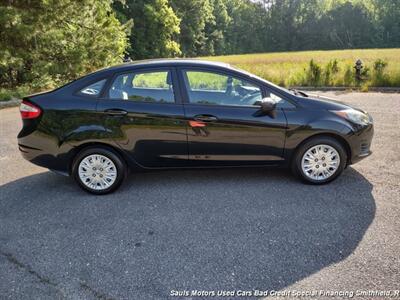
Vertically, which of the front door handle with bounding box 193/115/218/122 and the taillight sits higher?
the taillight

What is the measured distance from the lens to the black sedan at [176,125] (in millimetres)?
3963

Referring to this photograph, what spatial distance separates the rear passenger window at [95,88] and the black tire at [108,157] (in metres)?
0.66

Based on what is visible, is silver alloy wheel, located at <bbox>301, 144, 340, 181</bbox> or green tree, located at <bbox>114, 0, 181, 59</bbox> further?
green tree, located at <bbox>114, 0, 181, 59</bbox>

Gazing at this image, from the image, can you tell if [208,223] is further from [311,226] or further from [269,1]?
[269,1]

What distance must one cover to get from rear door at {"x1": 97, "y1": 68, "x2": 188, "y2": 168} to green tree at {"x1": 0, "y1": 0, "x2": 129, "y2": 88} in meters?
8.61

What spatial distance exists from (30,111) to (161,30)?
38.0 m

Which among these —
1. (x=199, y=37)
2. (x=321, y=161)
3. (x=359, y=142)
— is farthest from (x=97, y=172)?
(x=199, y=37)

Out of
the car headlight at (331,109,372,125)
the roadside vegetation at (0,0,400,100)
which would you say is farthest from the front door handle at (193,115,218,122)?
the roadside vegetation at (0,0,400,100)

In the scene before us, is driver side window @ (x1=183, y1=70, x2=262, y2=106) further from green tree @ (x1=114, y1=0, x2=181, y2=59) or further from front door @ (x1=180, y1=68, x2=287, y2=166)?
green tree @ (x1=114, y1=0, x2=181, y2=59)

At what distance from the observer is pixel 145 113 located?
3951 mm

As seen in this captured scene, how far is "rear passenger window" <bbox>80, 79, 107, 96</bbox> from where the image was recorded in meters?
3.98

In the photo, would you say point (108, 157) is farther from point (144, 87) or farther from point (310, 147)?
point (310, 147)

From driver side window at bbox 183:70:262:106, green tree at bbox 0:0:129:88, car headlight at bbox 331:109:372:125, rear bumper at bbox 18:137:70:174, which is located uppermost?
green tree at bbox 0:0:129:88

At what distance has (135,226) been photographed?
11.2ft
